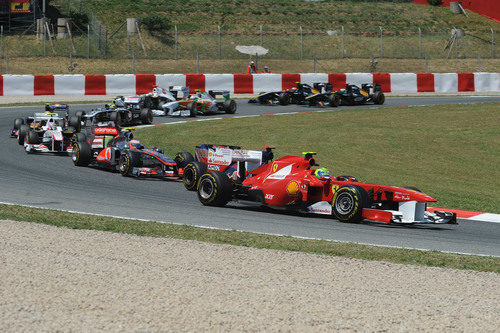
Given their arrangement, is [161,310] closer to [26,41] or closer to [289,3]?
[26,41]

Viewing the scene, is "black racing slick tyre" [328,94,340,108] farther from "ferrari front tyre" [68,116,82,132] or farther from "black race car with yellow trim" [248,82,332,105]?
"ferrari front tyre" [68,116,82,132]

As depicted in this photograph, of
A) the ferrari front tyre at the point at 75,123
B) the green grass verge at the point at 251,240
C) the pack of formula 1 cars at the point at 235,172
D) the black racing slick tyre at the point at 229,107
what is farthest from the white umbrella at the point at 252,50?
the green grass verge at the point at 251,240

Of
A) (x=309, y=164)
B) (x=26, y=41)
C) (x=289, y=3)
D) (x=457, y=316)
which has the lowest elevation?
(x=457, y=316)

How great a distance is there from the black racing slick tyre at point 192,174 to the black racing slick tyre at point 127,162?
63.0 inches

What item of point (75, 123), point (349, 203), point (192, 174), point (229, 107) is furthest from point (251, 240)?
point (229, 107)

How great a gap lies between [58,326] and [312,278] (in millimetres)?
2928

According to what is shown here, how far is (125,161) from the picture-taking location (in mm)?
16406

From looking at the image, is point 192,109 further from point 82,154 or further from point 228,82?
point 82,154

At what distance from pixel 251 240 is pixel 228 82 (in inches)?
1005

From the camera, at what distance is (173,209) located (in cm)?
1326

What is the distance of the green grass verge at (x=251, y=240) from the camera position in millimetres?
9688

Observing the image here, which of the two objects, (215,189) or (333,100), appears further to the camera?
(333,100)

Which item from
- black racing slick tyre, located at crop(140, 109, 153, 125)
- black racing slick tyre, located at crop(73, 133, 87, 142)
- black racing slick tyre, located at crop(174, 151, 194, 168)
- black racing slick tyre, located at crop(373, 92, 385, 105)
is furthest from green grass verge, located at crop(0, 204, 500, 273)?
black racing slick tyre, located at crop(373, 92, 385, 105)

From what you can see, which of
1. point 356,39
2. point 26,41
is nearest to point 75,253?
point 26,41
